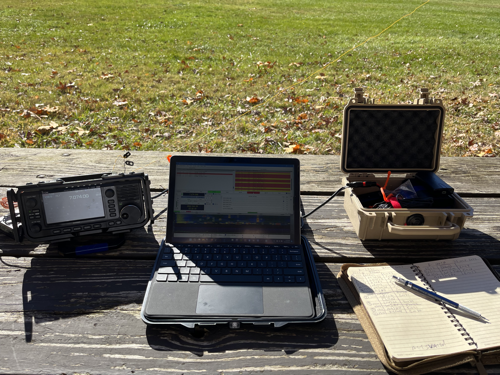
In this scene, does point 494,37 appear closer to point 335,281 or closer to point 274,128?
point 274,128

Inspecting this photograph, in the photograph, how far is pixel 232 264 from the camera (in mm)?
1374

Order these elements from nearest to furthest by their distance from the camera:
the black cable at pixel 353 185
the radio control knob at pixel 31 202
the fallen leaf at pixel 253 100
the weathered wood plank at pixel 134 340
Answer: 1. the weathered wood plank at pixel 134 340
2. the radio control knob at pixel 31 202
3. the black cable at pixel 353 185
4. the fallen leaf at pixel 253 100

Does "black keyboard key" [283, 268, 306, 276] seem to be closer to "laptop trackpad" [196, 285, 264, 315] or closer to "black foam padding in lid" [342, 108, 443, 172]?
"laptop trackpad" [196, 285, 264, 315]

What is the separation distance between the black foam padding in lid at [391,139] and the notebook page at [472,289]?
676mm

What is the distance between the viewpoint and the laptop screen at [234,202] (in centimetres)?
150

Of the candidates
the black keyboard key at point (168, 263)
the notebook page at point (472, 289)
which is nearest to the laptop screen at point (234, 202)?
the black keyboard key at point (168, 263)

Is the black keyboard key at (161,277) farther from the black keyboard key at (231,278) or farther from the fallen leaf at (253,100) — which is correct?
the fallen leaf at (253,100)

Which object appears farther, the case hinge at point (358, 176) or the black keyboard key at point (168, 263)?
the case hinge at point (358, 176)

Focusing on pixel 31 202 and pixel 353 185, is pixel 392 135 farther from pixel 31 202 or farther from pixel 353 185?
pixel 31 202

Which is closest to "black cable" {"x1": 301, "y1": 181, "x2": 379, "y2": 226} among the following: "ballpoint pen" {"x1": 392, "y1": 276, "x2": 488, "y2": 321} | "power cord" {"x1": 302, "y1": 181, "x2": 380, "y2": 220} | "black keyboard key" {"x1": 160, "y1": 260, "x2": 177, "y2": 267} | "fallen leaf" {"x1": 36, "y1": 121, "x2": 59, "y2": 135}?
"power cord" {"x1": 302, "y1": 181, "x2": 380, "y2": 220}

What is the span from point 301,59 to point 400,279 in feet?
26.1

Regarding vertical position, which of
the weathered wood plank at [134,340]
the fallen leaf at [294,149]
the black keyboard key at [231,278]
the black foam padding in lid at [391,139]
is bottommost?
the fallen leaf at [294,149]

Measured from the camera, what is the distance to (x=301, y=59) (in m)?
8.54

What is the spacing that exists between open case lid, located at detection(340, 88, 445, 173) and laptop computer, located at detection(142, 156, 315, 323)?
61 centimetres
